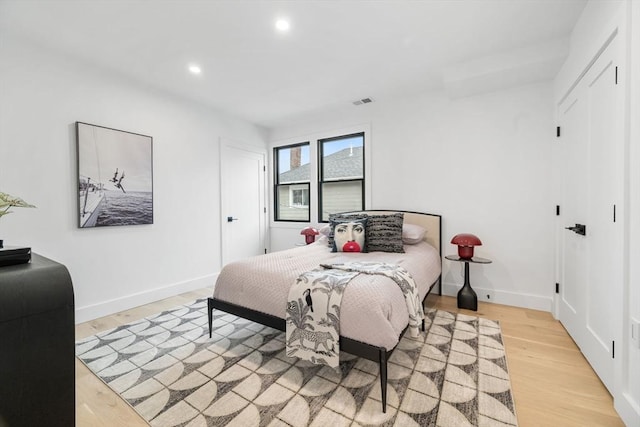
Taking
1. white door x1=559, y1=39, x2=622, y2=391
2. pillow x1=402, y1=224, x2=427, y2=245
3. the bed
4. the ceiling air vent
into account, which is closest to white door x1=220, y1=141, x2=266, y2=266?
the bed

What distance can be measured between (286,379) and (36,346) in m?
1.29

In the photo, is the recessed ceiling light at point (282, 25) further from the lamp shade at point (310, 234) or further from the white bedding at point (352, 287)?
the lamp shade at point (310, 234)

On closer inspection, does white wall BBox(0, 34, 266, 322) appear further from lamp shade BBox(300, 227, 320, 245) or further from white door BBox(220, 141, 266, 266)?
lamp shade BBox(300, 227, 320, 245)

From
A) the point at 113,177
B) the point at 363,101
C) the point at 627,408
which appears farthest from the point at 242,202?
the point at 627,408

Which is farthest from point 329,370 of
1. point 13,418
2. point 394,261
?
point 13,418

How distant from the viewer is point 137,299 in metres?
3.19

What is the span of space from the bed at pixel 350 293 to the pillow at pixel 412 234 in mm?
50

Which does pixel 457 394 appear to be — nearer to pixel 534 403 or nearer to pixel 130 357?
pixel 534 403

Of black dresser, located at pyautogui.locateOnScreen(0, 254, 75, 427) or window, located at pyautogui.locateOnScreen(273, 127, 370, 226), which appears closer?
black dresser, located at pyautogui.locateOnScreen(0, 254, 75, 427)

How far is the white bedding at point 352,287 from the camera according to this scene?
1.61m

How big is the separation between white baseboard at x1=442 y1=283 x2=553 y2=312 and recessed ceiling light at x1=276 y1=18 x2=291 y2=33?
3.26m

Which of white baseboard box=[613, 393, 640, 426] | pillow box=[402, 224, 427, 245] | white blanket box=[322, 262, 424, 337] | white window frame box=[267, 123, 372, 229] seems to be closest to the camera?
white baseboard box=[613, 393, 640, 426]

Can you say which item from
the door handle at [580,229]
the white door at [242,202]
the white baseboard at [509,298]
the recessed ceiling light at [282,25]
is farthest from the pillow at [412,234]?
the white door at [242,202]

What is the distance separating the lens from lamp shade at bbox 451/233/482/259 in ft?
9.58
